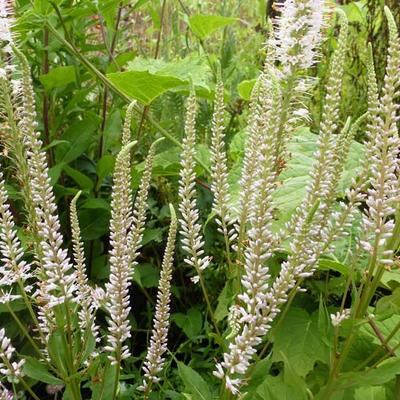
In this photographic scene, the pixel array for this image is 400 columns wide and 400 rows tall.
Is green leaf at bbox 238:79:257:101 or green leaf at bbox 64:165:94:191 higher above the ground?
green leaf at bbox 238:79:257:101

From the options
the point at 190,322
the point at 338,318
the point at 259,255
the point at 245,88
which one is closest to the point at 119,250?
the point at 259,255

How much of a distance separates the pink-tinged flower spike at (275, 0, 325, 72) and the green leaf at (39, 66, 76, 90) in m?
1.59

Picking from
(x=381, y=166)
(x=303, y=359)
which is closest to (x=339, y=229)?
(x=381, y=166)

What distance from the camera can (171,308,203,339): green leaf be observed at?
122 inches

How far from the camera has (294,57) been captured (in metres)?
1.65

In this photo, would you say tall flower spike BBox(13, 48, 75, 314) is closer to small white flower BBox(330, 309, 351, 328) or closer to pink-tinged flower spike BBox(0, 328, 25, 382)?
pink-tinged flower spike BBox(0, 328, 25, 382)

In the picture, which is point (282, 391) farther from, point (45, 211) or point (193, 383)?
point (45, 211)

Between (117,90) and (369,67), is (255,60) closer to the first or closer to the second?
(117,90)

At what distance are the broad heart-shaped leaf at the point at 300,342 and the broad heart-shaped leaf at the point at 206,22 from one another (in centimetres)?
177

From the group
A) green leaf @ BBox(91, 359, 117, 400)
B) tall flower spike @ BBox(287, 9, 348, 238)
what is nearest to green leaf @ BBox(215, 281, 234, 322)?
green leaf @ BBox(91, 359, 117, 400)

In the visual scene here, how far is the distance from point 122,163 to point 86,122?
5.27 ft

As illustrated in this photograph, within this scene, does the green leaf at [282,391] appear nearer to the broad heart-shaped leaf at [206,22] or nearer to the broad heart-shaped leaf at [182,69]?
the broad heart-shaped leaf at [182,69]

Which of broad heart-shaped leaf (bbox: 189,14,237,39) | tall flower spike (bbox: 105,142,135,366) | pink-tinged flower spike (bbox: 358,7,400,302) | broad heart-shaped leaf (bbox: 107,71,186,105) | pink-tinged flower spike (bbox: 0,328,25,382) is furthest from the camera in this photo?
broad heart-shaped leaf (bbox: 189,14,237,39)

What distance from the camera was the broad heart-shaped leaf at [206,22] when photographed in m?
3.45
